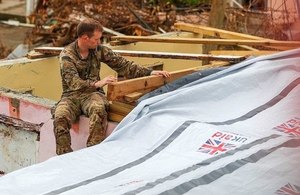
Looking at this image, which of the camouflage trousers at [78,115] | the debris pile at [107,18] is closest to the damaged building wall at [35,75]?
the camouflage trousers at [78,115]

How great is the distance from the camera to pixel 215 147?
514cm

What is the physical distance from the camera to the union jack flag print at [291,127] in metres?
5.31

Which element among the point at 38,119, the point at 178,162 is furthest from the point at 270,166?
the point at 38,119

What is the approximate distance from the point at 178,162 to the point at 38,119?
2.33 metres

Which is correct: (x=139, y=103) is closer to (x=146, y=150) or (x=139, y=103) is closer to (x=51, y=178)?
(x=146, y=150)

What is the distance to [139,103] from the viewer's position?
5.95 meters

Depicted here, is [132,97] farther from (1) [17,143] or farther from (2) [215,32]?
(2) [215,32]

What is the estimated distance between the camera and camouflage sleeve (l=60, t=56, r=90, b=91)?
238 inches

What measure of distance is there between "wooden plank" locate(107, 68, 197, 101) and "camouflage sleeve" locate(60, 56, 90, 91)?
300 millimetres

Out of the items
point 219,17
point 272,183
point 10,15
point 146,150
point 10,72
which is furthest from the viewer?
point 10,15

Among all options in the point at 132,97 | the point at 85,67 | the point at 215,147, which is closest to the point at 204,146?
the point at 215,147

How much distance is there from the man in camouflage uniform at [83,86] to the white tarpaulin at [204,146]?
38cm

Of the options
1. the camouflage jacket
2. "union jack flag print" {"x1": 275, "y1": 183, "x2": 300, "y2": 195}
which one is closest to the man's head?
the camouflage jacket

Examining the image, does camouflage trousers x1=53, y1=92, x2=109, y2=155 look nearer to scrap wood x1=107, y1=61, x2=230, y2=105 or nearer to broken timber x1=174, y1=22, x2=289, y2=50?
scrap wood x1=107, y1=61, x2=230, y2=105
